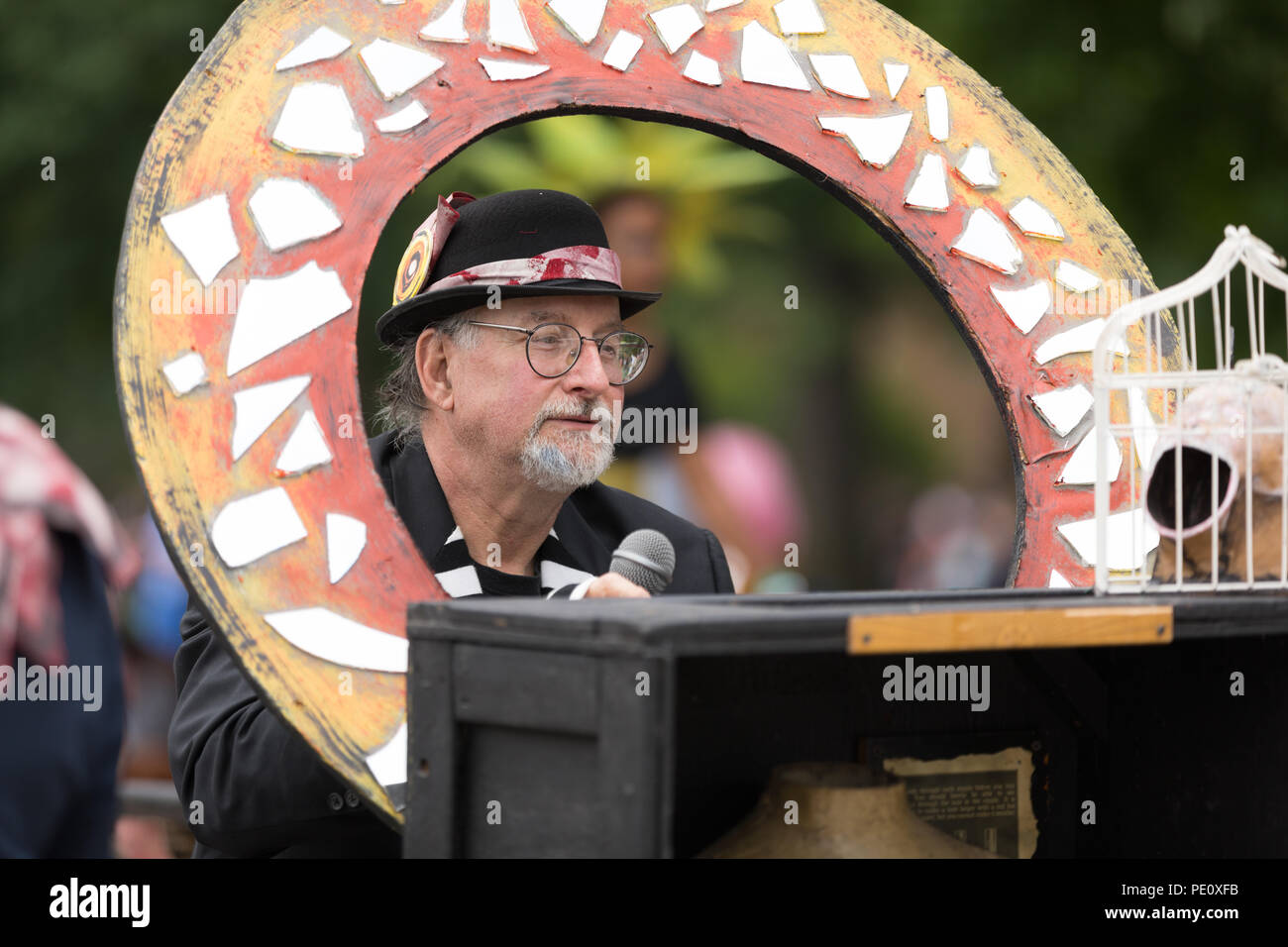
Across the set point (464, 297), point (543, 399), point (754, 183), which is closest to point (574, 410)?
point (543, 399)

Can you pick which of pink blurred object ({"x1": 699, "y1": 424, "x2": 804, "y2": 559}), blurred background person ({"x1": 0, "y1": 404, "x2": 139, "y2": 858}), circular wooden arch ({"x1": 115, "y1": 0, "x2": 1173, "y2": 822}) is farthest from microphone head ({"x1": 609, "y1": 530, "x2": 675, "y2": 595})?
pink blurred object ({"x1": 699, "y1": 424, "x2": 804, "y2": 559})

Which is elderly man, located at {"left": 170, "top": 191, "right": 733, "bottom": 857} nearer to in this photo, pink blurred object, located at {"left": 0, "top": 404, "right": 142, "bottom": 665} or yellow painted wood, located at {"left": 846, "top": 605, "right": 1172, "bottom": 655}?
pink blurred object, located at {"left": 0, "top": 404, "right": 142, "bottom": 665}

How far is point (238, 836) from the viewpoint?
2.92 m

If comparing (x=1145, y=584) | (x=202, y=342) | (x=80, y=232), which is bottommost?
(x=1145, y=584)

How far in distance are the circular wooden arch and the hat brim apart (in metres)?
0.33

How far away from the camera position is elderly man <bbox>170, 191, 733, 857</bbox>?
3.21 m

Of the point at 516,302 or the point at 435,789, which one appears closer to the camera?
the point at 435,789

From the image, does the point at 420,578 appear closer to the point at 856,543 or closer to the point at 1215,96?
the point at 1215,96

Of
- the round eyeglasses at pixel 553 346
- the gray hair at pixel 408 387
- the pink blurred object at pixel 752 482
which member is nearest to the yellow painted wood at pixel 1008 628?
the round eyeglasses at pixel 553 346

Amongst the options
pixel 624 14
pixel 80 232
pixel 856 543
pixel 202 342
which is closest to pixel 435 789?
pixel 202 342

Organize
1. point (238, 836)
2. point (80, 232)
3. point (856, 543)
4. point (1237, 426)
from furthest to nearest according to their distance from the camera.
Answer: point (856, 543), point (80, 232), point (238, 836), point (1237, 426)

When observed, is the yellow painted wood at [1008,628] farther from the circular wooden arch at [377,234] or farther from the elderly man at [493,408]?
the elderly man at [493,408]

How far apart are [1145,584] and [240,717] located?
4.94ft

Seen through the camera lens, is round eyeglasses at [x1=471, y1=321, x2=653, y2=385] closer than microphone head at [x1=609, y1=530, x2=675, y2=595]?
No
